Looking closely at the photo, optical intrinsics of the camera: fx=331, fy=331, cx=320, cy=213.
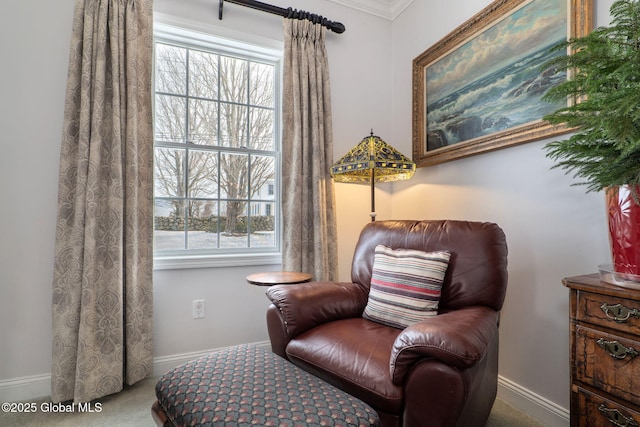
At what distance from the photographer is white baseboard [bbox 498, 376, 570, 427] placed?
5.23 feet

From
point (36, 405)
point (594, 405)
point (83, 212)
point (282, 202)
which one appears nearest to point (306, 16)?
point (282, 202)

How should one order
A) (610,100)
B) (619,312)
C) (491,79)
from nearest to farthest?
(610,100) < (619,312) < (491,79)

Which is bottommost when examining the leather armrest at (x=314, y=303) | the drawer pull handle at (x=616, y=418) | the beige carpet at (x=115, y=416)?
the beige carpet at (x=115, y=416)

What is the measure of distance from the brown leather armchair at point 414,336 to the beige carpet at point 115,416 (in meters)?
0.26

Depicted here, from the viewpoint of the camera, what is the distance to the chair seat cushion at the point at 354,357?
1.17 meters

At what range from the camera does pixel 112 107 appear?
A: 6.28 ft

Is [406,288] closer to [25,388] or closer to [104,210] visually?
[104,210]

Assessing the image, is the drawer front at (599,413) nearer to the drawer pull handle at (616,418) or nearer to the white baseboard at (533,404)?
the drawer pull handle at (616,418)

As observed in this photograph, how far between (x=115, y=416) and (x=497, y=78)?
278 centimetres

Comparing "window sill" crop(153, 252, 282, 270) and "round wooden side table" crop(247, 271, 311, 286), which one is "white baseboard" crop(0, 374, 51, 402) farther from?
"round wooden side table" crop(247, 271, 311, 286)

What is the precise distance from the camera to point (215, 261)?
2283mm

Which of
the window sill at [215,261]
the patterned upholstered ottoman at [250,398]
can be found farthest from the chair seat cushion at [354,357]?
the window sill at [215,261]

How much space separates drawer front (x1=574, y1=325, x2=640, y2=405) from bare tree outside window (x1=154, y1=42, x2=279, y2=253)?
1935 millimetres

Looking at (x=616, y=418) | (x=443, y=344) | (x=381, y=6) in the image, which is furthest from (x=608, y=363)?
(x=381, y=6)
